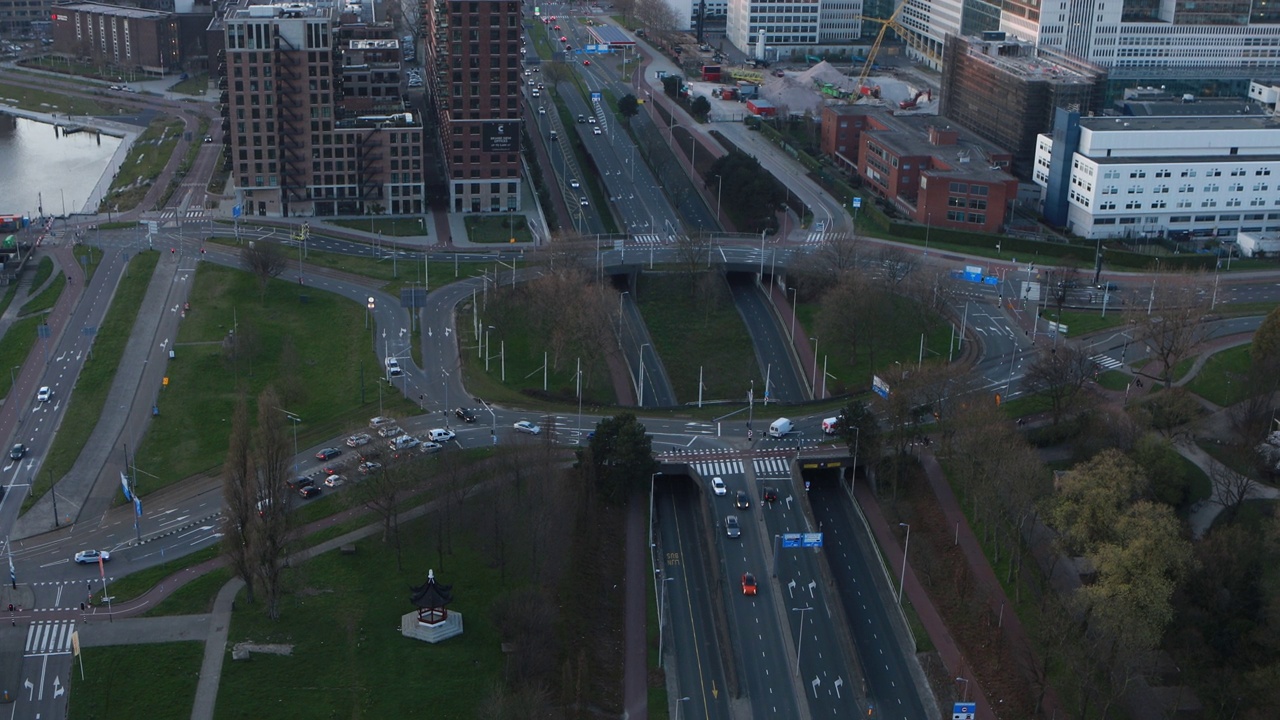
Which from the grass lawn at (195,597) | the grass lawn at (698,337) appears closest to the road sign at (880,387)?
the grass lawn at (698,337)

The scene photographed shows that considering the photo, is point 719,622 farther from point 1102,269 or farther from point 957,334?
point 1102,269

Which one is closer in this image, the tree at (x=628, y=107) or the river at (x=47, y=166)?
the river at (x=47, y=166)

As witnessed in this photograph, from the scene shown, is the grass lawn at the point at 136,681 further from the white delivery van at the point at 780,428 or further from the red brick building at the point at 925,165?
the red brick building at the point at 925,165

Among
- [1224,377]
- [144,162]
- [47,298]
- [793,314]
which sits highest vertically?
[144,162]

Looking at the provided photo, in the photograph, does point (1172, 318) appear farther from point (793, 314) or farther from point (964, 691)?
point (964, 691)

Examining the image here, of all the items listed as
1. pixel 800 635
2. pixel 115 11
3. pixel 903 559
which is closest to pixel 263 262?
pixel 903 559

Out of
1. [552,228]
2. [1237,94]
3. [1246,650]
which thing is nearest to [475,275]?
[552,228]
